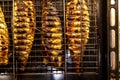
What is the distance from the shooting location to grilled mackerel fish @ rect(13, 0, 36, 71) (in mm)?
1832

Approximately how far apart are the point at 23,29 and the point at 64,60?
1.24 ft

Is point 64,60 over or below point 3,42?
below

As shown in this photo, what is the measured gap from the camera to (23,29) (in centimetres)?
184

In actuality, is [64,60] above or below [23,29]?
below

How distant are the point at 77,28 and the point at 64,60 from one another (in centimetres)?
25

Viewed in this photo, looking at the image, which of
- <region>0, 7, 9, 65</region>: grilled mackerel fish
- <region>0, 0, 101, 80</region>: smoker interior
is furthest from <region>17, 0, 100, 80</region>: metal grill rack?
<region>0, 7, 9, 65</region>: grilled mackerel fish

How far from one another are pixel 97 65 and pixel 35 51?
0.48m

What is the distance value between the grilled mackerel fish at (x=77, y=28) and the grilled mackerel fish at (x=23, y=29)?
270mm

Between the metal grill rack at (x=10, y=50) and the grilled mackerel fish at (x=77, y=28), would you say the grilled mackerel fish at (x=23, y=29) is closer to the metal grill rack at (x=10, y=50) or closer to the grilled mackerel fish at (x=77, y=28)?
the metal grill rack at (x=10, y=50)

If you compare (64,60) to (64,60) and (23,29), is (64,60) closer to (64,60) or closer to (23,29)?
(64,60)

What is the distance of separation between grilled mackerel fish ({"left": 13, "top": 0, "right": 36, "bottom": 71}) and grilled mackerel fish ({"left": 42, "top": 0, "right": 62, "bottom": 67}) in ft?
0.30

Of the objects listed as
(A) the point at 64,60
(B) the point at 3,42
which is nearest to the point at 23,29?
(B) the point at 3,42

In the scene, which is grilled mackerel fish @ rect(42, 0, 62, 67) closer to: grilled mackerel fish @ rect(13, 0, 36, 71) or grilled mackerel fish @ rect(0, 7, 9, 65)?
grilled mackerel fish @ rect(13, 0, 36, 71)

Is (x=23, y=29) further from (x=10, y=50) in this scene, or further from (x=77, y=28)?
(x=77, y=28)
